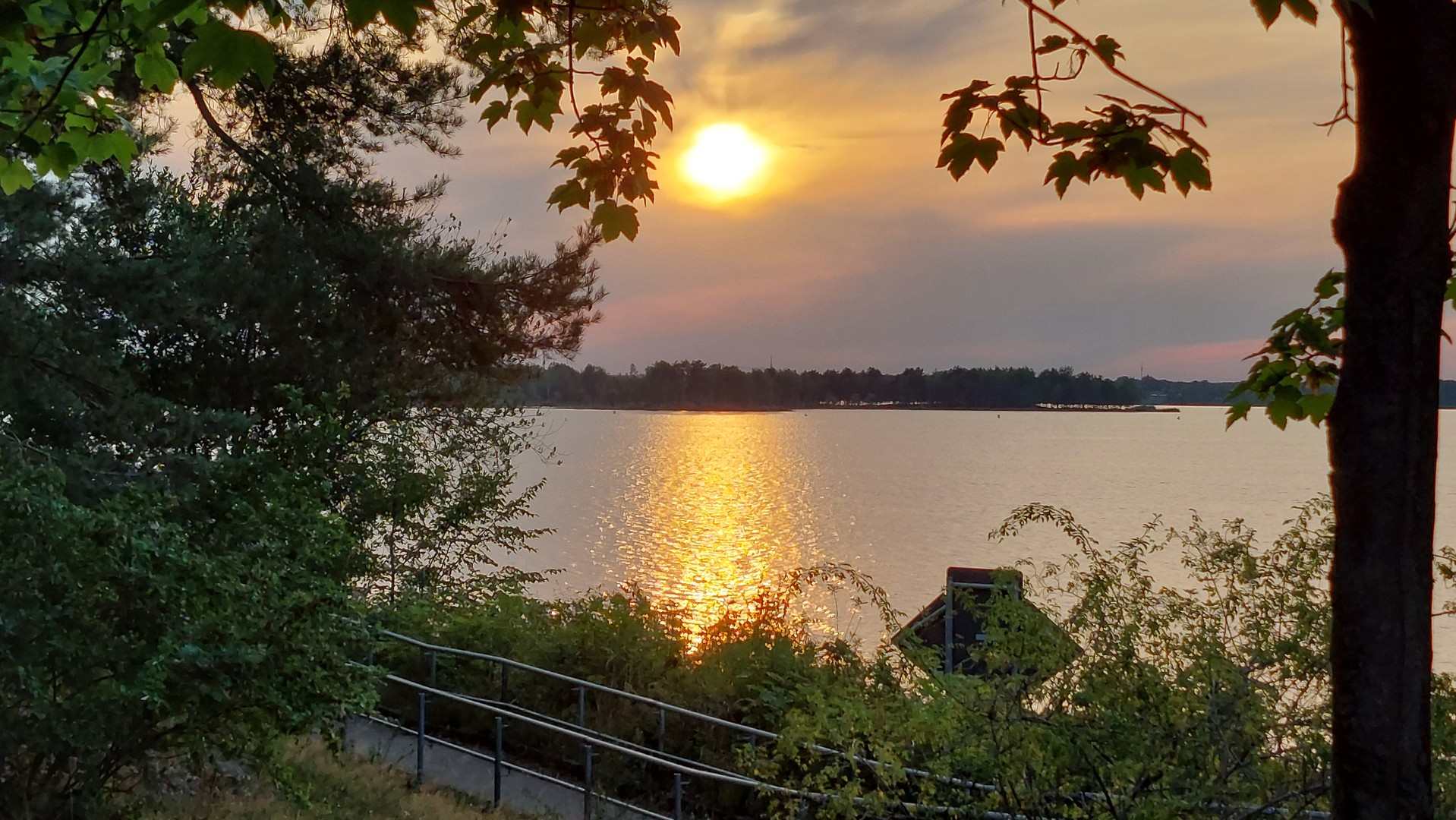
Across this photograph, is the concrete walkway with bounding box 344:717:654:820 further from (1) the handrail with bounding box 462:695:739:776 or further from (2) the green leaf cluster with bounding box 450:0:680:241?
(2) the green leaf cluster with bounding box 450:0:680:241

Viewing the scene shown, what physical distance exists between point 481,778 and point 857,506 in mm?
45977

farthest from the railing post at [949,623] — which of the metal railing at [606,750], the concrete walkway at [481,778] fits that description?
the concrete walkway at [481,778]

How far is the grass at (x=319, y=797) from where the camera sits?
6.53 m

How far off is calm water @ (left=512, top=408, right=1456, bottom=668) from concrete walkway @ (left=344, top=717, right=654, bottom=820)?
327 centimetres

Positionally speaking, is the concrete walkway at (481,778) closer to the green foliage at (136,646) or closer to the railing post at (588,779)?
the railing post at (588,779)

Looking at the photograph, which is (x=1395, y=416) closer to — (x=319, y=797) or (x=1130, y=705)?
(x=1130, y=705)

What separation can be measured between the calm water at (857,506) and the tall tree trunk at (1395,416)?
940 cm

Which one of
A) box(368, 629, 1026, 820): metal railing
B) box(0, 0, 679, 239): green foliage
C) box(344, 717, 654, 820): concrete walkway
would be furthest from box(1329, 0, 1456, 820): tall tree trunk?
box(344, 717, 654, 820): concrete walkway

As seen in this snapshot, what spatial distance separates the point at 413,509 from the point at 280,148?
5.05 meters

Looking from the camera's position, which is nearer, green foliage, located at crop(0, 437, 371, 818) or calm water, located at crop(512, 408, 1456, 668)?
green foliage, located at crop(0, 437, 371, 818)

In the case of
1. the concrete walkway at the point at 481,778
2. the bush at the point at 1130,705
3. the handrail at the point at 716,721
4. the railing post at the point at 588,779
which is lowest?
the concrete walkway at the point at 481,778

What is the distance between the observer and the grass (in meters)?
6.53

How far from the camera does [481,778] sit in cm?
952

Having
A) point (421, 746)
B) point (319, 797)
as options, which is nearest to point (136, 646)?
point (319, 797)
